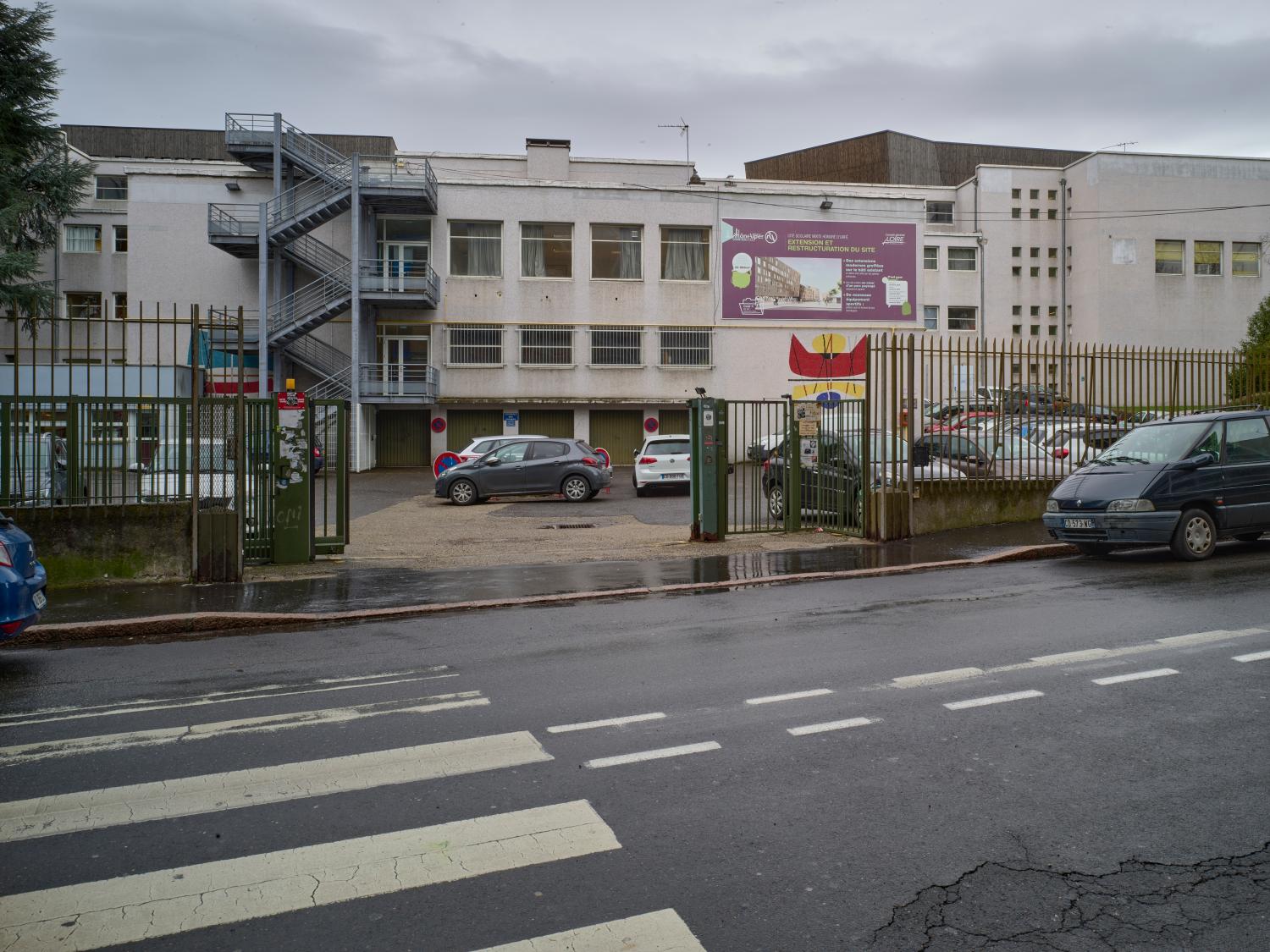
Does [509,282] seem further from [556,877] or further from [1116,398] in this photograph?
[556,877]

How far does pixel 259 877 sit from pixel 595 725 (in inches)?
87.9

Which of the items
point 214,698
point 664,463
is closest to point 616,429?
point 664,463

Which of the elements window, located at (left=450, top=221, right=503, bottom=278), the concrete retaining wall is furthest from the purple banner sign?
the concrete retaining wall

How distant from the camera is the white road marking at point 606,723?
5.58 metres

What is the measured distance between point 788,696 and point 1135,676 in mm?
2304

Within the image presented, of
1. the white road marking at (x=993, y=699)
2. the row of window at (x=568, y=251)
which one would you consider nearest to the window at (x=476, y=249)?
the row of window at (x=568, y=251)

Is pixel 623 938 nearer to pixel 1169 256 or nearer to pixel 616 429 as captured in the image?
pixel 616 429

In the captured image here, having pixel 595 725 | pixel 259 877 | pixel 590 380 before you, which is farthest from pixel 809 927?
pixel 590 380

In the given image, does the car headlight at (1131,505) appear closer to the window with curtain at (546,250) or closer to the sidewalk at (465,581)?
the sidewalk at (465,581)

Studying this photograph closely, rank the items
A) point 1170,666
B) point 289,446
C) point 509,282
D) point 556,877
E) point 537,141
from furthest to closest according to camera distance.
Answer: point 537,141 → point 509,282 → point 289,446 → point 1170,666 → point 556,877

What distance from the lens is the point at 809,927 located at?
10.9 feet

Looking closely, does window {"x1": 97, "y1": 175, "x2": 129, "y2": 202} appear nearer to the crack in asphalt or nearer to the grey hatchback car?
the grey hatchback car

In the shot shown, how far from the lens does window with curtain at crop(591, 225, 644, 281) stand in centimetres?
4138

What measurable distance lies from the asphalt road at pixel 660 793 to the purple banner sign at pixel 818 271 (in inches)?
1372
